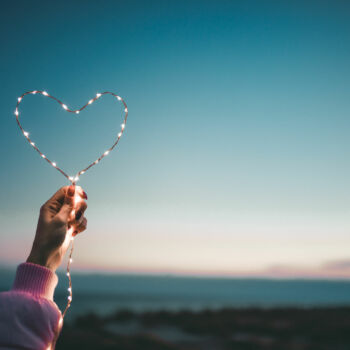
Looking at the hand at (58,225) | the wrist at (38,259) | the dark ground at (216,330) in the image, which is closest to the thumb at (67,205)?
the hand at (58,225)

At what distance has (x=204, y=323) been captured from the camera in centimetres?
761

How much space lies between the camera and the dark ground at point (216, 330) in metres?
6.06

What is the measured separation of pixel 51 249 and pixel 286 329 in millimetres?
7262

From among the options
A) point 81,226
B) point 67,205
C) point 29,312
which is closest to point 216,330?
point 81,226

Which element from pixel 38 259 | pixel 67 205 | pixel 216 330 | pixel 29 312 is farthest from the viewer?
pixel 216 330

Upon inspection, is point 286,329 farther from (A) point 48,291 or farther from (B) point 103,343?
(A) point 48,291

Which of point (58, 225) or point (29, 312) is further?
point (58, 225)

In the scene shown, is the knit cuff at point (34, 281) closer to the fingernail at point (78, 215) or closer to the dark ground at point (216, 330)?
the fingernail at point (78, 215)

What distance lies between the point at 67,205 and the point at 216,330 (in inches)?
273

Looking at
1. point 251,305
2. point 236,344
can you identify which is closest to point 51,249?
point 236,344

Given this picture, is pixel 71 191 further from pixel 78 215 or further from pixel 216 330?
pixel 216 330

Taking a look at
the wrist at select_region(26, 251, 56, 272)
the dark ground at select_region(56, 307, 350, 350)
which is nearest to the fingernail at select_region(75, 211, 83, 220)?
the wrist at select_region(26, 251, 56, 272)

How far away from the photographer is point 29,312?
2.90 ft

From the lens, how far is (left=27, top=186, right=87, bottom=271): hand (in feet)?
3.35
